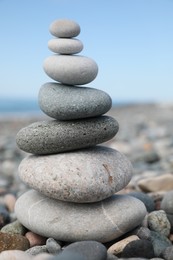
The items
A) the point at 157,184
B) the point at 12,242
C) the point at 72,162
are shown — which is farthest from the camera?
the point at 157,184

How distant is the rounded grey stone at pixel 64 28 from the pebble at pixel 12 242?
265 cm

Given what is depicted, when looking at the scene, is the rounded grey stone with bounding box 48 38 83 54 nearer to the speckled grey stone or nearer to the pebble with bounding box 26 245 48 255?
the speckled grey stone

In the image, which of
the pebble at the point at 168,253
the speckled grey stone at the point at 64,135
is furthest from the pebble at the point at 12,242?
the pebble at the point at 168,253

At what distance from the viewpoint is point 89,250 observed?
4426 millimetres

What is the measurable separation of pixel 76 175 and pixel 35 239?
3.72 feet

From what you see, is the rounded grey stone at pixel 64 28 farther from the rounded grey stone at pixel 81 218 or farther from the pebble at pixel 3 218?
the pebble at pixel 3 218

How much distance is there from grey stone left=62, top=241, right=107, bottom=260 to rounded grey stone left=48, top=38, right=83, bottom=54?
8.12 feet

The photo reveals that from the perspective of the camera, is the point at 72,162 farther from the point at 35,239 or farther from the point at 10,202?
the point at 10,202

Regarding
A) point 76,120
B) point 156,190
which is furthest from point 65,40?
point 156,190

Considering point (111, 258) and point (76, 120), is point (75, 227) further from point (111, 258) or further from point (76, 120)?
point (76, 120)

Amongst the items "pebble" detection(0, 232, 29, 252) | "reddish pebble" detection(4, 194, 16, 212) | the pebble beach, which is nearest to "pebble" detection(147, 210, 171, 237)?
the pebble beach

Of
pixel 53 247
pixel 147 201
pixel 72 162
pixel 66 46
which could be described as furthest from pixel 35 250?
pixel 66 46

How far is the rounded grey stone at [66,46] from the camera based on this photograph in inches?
217

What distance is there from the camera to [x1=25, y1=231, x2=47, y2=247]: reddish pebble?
5547 mm
